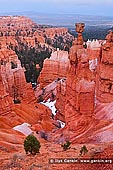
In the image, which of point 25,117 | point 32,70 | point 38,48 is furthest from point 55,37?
point 25,117

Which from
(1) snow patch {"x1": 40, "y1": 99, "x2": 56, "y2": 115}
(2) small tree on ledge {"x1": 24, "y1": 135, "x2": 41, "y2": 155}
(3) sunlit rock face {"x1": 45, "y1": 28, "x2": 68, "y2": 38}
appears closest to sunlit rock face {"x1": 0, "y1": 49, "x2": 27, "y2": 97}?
(1) snow patch {"x1": 40, "y1": 99, "x2": 56, "y2": 115}

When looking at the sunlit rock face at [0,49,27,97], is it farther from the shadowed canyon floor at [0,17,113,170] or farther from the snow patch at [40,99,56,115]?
the snow patch at [40,99,56,115]

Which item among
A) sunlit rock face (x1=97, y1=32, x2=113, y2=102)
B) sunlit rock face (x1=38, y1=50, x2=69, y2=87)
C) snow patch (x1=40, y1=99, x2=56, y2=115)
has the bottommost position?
snow patch (x1=40, y1=99, x2=56, y2=115)

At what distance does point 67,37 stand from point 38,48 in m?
30.3

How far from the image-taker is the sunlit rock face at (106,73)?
20.2 m

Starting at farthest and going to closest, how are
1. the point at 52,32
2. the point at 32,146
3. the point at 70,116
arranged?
the point at 52,32 → the point at 70,116 → the point at 32,146

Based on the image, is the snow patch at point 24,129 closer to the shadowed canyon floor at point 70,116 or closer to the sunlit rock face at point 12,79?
the shadowed canyon floor at point 70,116

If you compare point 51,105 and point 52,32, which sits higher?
point 52,32

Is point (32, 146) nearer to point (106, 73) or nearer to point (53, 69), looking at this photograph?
point (106, 73)

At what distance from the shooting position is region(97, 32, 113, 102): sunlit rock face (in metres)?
20.2

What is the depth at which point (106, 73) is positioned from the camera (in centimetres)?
2052

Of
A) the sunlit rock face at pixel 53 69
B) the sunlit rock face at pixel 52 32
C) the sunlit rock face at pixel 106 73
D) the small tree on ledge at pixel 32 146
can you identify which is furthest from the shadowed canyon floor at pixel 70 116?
the sunlit rock face at pixel 52 32

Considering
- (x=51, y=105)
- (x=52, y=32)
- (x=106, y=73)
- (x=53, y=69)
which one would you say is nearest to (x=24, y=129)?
(x=106, y=73)

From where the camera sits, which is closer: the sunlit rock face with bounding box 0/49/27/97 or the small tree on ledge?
the small tree on ledge
